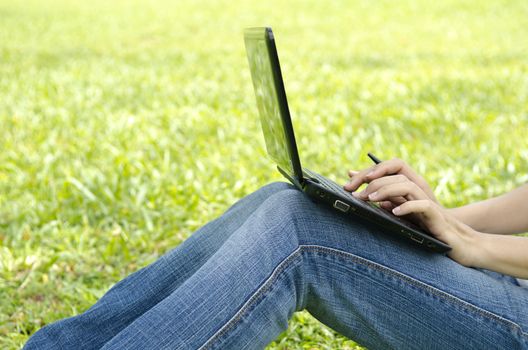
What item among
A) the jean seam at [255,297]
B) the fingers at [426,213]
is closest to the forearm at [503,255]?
the fingers at [426,213]

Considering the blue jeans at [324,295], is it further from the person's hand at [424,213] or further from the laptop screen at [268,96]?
the laptop screen at [268,96]

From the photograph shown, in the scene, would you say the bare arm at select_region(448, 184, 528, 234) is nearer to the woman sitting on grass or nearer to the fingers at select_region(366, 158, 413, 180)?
the fingers at select_region(366, 158, 413, 180)

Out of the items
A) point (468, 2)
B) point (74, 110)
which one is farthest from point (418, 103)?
point (468, 2)

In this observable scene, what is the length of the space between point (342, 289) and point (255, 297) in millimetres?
222

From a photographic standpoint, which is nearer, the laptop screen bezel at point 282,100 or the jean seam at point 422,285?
the laptop screen bezel at point 282,100

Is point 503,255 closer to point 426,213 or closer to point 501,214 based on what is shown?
point 426,213

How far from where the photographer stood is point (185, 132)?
5293 mm

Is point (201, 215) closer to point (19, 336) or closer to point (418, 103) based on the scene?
point (19, 336)

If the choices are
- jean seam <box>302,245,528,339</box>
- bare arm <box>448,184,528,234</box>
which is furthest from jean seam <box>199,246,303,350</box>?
bare arm <box>448,184,528,234</box>

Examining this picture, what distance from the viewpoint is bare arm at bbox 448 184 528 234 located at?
7.41 feet

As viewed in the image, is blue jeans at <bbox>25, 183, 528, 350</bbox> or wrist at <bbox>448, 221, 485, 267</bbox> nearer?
blue jeans at <bbox>25, 183, 528, 350</bbox>

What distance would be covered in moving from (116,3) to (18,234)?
13121 mm

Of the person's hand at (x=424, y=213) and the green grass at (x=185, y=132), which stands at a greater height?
the person's hand at (x=424, y=213)

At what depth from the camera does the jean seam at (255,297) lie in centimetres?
156
